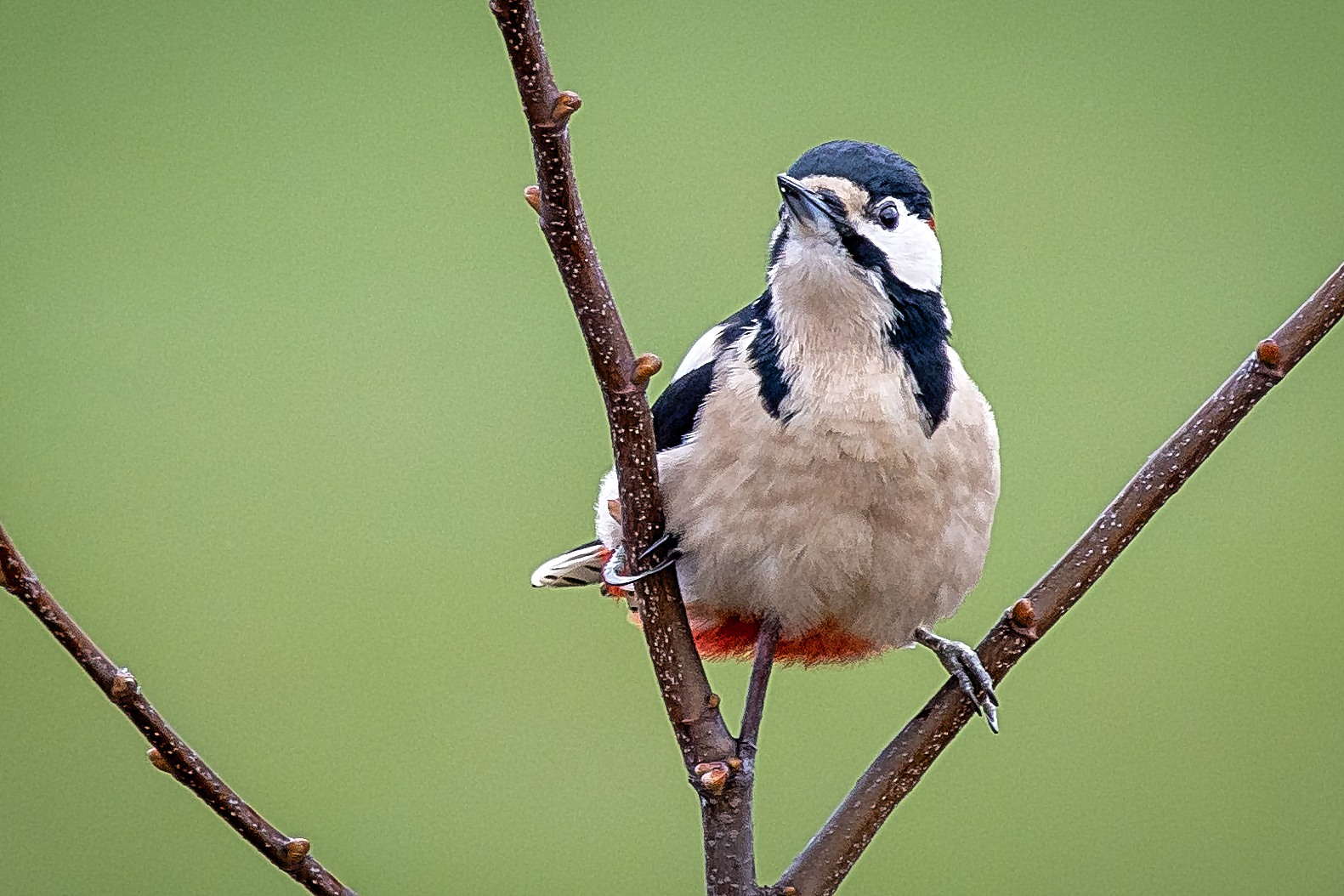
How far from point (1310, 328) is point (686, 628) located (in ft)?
1.52

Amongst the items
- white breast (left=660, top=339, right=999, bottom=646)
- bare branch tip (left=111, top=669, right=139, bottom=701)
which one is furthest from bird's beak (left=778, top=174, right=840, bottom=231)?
bare branch tip (left=111, top=669, right=139, bottom=701)

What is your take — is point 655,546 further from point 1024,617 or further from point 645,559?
point 1024,617

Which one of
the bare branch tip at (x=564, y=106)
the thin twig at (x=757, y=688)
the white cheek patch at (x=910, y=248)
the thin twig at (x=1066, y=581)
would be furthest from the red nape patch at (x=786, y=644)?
the bare branch tip at (x=564, y=106)

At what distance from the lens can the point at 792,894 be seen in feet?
3.22

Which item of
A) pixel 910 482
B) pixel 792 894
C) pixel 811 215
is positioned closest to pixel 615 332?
pixel 811 215

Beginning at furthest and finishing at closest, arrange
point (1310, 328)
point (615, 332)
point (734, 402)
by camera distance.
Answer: point (734, 402) → point (1310, 328) → point (615, 332)

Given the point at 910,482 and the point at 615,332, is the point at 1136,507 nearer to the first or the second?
the point at 910,482

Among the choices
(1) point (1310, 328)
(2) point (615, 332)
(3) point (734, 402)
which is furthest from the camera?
(3) point (734, 402)

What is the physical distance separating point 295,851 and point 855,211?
546mm

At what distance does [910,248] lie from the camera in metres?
1.04

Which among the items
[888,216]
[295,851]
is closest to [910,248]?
[888,216]

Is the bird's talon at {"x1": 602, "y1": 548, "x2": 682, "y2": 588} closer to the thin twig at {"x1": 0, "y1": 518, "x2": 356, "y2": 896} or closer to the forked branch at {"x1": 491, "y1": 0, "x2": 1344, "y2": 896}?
the forked branch at {"x1": 491, "y1": 0, "x2": 1344, "y2": 896}

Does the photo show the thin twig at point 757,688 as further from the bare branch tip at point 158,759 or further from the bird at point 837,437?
the bare branch tip at point 158,759

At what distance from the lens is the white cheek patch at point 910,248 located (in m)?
1.01
